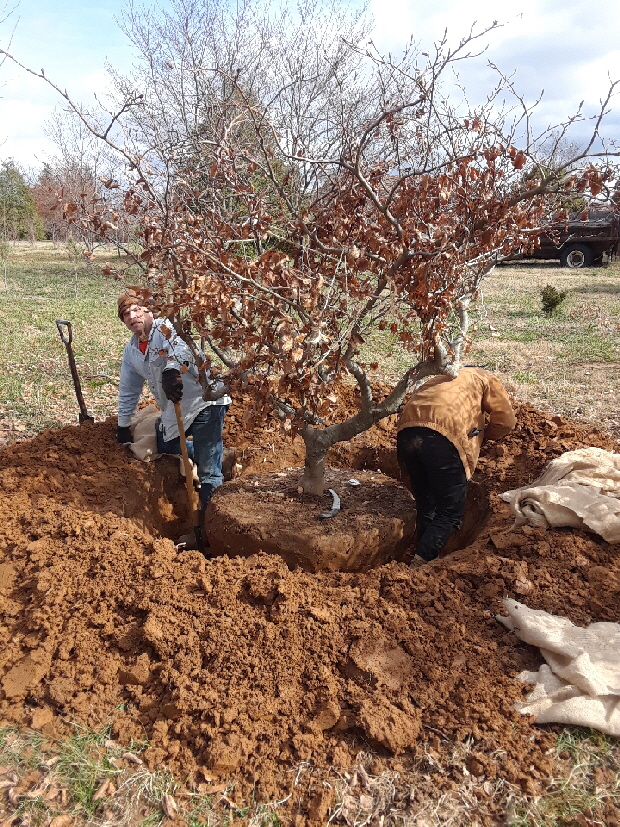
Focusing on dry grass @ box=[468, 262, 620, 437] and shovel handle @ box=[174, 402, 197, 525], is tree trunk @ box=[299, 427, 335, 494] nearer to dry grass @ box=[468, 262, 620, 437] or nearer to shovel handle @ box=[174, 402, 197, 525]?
shovel handle @ box=[174, 402, 197, 525]

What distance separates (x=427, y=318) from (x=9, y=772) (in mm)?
2452

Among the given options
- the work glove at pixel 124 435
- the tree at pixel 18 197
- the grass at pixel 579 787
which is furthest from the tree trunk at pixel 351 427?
the tree at pixel 18 197

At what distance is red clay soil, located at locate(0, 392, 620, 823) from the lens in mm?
2078

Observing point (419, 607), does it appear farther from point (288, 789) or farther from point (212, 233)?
point (212, 233)

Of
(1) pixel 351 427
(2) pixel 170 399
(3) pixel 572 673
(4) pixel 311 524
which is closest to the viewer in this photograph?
(3) pixel 572 673

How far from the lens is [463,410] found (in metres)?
3.40

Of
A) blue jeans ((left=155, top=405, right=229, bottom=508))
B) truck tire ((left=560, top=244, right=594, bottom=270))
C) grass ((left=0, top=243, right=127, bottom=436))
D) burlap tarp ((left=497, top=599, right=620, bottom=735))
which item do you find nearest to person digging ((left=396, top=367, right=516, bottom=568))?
burlap tarp ((left=497, top=599, right=620, bottom=735))

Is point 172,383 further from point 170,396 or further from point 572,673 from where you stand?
point 572,673

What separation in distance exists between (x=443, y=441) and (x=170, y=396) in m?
1.66

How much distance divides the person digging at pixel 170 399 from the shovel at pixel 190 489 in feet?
0.18

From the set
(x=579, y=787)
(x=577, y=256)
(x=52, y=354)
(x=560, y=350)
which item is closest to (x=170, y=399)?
(x=579, y=787)

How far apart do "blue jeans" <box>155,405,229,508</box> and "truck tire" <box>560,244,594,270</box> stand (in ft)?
69.3

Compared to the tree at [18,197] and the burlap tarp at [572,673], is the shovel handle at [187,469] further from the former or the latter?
the tree at [18,197]

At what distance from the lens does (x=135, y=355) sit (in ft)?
13.1
